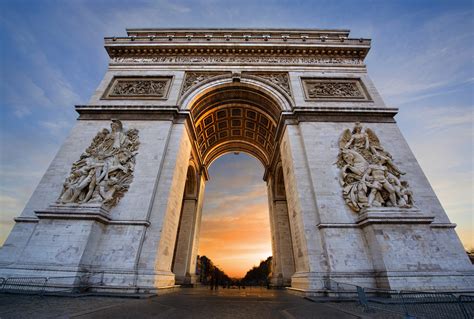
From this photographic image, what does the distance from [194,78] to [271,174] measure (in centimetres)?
909

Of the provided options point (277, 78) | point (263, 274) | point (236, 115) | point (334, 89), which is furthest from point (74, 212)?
point (263, 274)

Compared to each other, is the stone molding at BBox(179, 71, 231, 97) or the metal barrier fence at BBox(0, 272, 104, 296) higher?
the stone molding at BBox(179, 71, 231, 97)

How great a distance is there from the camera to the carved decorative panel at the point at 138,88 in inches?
455

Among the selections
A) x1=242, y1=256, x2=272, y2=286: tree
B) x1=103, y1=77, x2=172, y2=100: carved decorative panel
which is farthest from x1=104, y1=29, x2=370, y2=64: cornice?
x1=242, y1=256, x2=272, y2=286: tree

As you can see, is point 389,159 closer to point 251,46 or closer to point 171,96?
point 251,46

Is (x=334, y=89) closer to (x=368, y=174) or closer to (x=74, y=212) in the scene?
(x=368, y=174)

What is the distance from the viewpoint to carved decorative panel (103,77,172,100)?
11.6 meters

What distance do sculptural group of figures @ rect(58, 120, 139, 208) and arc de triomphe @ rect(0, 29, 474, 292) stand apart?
0.05 meters

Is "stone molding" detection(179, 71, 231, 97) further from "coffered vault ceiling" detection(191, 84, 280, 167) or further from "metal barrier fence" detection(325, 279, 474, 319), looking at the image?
"metal barrier fence" detection(325, 279, 474, 319)

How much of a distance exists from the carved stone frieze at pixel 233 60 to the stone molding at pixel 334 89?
5.48 feet

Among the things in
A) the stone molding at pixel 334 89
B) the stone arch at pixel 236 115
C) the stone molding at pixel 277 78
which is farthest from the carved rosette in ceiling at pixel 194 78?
the stone molding at pixel 334 89

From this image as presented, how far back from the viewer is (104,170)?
8219mm

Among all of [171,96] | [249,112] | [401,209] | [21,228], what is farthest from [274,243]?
[21,228]

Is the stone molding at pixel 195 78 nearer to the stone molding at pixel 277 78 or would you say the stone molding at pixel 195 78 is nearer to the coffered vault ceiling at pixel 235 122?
the coffered vault ceiling at pixel 235 122
